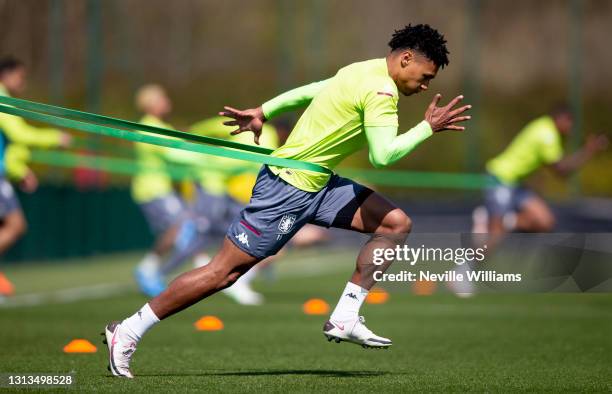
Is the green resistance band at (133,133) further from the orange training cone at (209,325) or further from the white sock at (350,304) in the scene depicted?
the orange training cone at (209,325)

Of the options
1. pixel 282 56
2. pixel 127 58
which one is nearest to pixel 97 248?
pixel 127 58

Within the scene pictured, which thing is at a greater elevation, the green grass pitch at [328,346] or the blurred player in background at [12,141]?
the blurred player in background at [12,141]

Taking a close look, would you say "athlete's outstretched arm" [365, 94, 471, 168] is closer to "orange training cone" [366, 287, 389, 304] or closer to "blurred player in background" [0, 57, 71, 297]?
"blurred player in background" [0, 57, 71, 297]

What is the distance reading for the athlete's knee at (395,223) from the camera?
8.01 meters

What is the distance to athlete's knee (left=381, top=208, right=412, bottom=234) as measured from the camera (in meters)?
8.01

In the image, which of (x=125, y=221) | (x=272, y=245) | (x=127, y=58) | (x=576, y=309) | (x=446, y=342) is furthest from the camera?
(x=127, y=58)

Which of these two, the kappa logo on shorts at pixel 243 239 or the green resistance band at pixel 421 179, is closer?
the kappa logo on shorts at pixel 243 239

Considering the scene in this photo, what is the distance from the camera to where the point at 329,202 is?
8062mm

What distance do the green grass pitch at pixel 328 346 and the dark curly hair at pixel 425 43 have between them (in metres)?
1.99

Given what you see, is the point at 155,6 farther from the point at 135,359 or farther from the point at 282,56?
the point at 135,359

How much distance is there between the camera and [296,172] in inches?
310

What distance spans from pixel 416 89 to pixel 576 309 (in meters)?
6.77

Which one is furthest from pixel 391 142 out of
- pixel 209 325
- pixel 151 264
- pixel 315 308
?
pixel 151 264

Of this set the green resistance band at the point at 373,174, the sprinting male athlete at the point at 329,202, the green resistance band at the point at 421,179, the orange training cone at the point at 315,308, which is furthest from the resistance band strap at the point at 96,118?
the green resistance band at the point at 421,179
